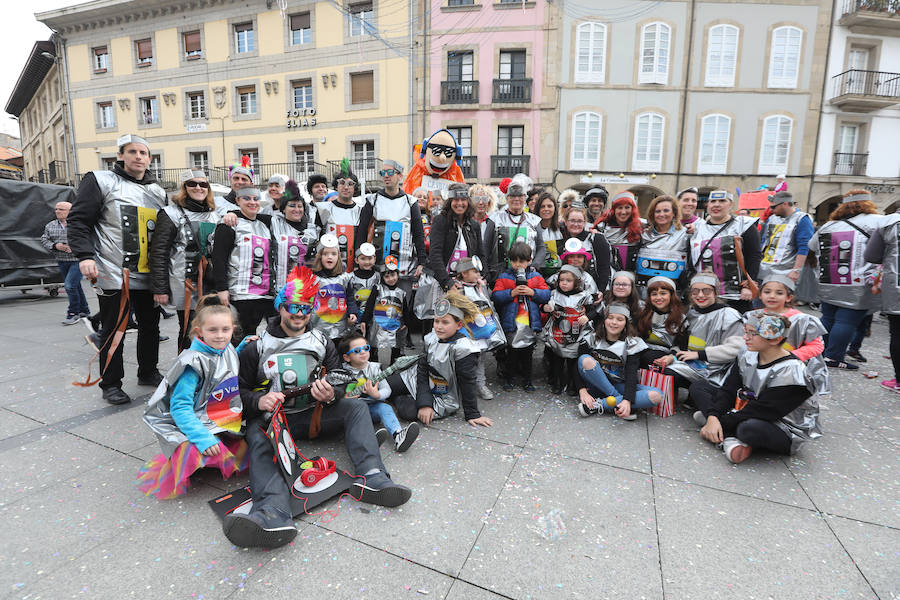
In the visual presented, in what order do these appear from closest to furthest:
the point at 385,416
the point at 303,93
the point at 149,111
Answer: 1. the point at 385,416
2. the point at 303,93
3. the point at 149,111

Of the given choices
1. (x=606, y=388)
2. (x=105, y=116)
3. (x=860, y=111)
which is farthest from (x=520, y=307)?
(x=105, y=116)

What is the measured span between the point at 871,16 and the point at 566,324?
19.0 metres

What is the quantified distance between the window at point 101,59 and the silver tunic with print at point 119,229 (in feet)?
75.9

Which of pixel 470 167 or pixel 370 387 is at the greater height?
pixel 470 167

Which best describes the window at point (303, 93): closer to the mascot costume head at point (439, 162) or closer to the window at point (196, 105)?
the window at point (196, 105)

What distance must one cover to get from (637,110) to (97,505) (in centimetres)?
1719

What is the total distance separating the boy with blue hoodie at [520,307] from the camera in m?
3.76

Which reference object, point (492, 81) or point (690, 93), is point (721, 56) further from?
point (492, 81)

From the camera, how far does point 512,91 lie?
1520cm

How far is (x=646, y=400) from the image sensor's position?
3.19 metres

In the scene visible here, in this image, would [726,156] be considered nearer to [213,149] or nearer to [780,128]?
[780,128]

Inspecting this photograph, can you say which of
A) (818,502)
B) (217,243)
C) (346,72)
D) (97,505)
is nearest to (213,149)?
(346,72)

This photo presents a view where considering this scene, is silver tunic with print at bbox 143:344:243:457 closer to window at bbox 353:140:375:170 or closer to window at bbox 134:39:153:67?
window at bbox 353:140:375:170

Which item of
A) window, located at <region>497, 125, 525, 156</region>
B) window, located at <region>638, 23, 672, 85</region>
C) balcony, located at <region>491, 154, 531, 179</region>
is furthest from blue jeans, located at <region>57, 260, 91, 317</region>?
window, located at <region>638, 23, 672, 85</region>
